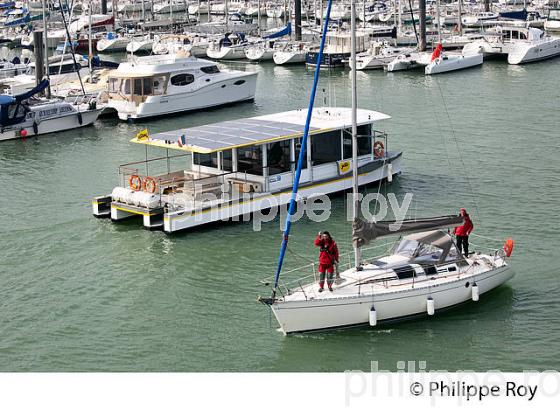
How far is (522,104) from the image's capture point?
2144 inches

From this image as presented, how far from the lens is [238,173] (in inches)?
1346

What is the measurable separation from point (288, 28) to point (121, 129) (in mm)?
31315

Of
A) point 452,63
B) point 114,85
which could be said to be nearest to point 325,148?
point 114,85

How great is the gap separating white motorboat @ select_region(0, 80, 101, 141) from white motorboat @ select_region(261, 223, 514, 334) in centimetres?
2611

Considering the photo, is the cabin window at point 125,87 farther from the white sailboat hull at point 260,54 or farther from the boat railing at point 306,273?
the boat railing at point 306,273

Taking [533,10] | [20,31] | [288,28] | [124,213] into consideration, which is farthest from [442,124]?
[20,31]

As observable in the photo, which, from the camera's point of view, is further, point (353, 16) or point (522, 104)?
point (522, 104)

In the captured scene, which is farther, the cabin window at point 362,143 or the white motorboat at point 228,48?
the white motorboat at point 228,48

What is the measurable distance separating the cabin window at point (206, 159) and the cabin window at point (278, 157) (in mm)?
1837

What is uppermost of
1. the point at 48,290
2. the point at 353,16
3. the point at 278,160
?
the point at 353,16

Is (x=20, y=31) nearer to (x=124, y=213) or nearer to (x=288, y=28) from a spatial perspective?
(x=288, y=28)

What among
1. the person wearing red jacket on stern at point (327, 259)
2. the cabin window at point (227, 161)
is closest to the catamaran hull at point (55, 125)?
the cabin window at point (227, 161)

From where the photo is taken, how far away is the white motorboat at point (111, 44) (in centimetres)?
8766

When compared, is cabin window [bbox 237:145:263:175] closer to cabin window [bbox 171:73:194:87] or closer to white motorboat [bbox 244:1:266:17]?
cabin window [bbox 171:73:194:87]
